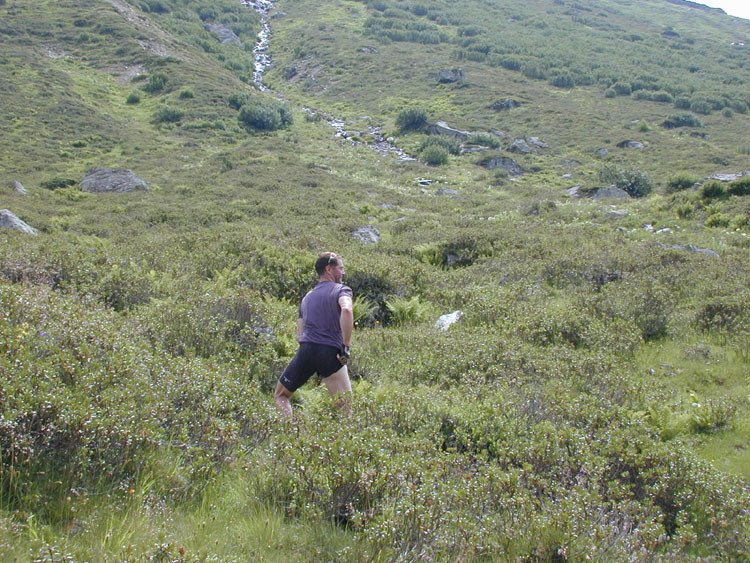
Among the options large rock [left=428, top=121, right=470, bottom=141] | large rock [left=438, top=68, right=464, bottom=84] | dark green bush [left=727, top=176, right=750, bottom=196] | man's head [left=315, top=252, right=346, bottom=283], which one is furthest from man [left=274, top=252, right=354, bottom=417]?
large rock [left=438, top=68, right=464, bottom=84]

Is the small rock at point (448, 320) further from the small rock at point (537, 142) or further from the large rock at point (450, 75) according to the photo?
the large rock at point (450, 75)

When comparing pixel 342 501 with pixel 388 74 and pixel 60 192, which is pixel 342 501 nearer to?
pixel 60 192

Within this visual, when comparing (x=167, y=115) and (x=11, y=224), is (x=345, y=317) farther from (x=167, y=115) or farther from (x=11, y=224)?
(x=167, y=115)

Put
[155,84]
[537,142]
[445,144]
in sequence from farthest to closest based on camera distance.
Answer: [155,84]
[537,142]
[445,144]

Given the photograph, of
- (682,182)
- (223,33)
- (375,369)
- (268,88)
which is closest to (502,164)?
(682,182)

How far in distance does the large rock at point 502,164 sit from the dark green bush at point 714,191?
16972 mm

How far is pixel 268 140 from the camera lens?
3656 cm

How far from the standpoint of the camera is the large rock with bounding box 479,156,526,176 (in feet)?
114

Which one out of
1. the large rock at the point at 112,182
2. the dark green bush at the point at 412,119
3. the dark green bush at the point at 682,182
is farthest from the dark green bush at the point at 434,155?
the large rock at the point at 112,182

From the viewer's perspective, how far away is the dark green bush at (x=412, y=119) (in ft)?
149

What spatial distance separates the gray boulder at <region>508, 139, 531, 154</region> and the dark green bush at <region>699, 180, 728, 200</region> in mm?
21889

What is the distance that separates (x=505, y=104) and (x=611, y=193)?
2919cm

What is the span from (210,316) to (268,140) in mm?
32210

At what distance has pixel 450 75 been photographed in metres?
58.1
